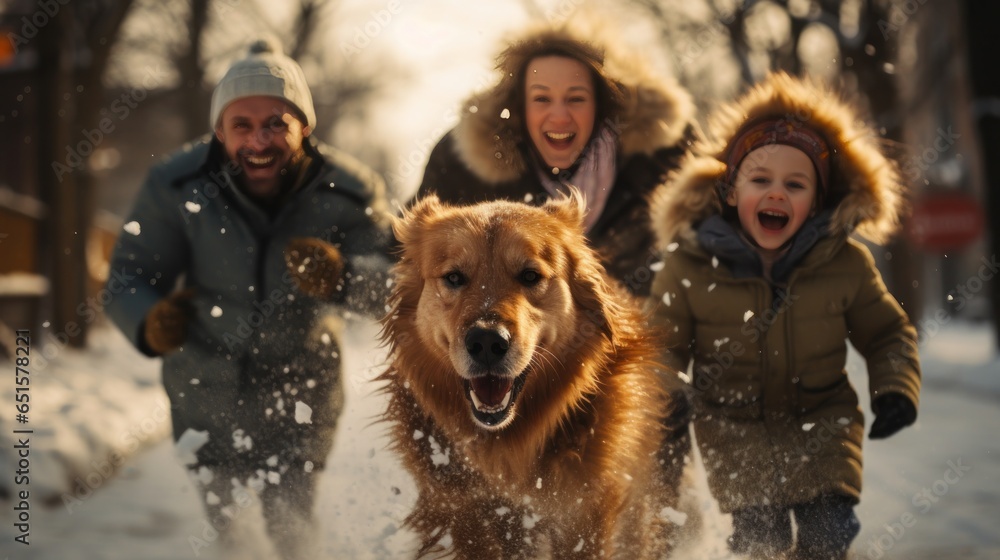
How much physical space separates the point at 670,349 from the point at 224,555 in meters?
2.14

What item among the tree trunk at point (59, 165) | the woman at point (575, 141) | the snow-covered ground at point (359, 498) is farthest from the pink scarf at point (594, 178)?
the tree trunk at point (59, 165)

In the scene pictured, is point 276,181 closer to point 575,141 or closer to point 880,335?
point 575,141

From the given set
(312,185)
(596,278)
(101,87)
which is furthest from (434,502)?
(101,87)

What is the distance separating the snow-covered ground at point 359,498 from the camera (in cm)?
381

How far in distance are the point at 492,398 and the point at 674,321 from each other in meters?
1.01

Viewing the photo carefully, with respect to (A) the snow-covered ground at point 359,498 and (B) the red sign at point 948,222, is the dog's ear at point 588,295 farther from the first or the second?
(B) the red sign at point 948,222

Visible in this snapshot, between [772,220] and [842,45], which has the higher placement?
[842,45]

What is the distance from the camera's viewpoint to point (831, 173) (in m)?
3.71

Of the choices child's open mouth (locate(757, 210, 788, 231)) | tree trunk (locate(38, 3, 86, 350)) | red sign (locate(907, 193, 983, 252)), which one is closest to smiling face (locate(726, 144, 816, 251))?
child's open mouth (locate(757, 210, 788, 231))

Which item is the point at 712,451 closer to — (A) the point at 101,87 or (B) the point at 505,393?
(B) the point at 505,393

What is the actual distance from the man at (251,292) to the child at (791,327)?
4.74ft

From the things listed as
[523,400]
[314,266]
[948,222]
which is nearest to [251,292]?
[314,266]

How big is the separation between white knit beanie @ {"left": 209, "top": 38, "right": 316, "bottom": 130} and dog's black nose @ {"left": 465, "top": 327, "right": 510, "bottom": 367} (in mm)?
1763

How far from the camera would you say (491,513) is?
3.18 meters
